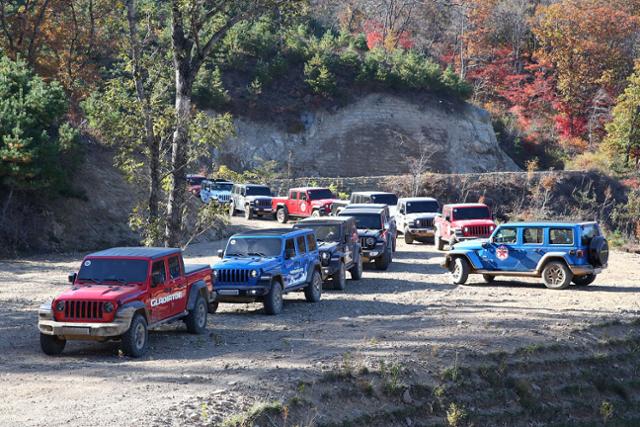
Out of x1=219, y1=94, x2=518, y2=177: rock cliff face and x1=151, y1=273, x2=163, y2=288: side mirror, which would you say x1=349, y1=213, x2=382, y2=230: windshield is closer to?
x1=151, y1=273, x2=163, y2=288: side mirror

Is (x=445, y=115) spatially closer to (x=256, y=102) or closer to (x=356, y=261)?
(x=256, y=102)

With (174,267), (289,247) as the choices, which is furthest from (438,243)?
(174,267)

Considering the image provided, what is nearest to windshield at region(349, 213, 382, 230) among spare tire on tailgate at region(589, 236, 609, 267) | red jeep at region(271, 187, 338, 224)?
spare tire on tailgate at region(589, 236, 609, 267)

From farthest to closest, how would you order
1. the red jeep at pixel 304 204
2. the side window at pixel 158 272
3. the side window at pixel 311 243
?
the red jeep at pixel 304 204 < the side window at pixel 311 243 < the side window at pixel 158 272

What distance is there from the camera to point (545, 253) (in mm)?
23250

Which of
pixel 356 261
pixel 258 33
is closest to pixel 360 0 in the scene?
pixel 258 33

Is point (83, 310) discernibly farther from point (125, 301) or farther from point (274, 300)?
point (274, 300)

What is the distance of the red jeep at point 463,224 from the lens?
3169 centimetres

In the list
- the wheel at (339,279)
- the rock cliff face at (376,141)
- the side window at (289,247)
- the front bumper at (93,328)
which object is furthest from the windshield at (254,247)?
the rock cliff face at (376,141)

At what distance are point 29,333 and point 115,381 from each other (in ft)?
17.7

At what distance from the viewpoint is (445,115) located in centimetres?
6769

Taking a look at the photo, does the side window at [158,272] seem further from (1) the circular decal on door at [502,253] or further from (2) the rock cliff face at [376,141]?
(2) the rock cliff face at [376,141]

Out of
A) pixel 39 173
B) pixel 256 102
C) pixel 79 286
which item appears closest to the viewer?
pixel 79 286

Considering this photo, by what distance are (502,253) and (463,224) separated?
799 centimetres
